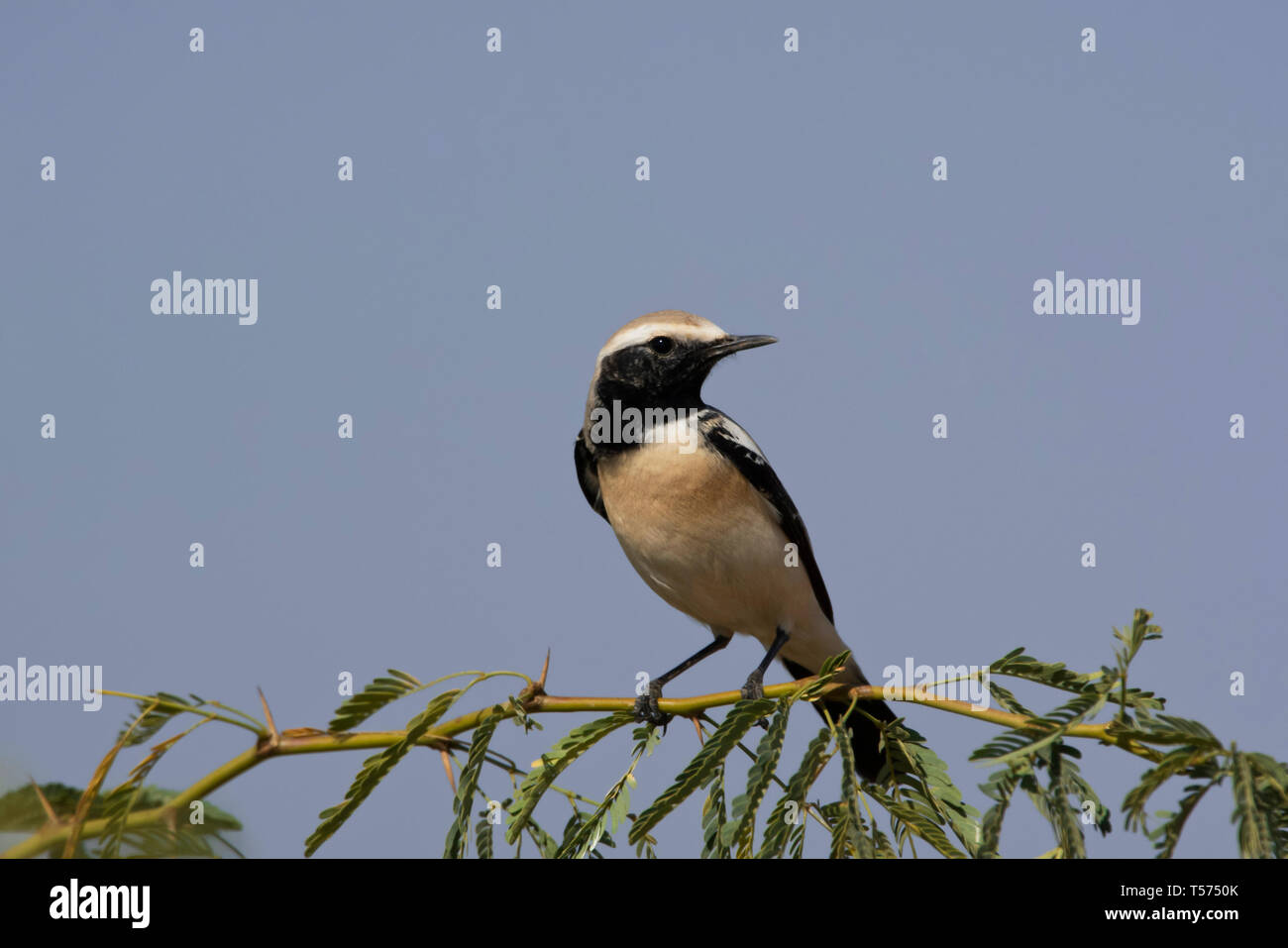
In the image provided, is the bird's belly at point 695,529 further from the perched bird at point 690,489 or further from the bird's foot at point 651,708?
the bird's foot at point 651,708

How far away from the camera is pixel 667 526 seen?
20.7 feet

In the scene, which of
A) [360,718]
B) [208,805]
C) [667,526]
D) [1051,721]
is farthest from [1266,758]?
[667,526]

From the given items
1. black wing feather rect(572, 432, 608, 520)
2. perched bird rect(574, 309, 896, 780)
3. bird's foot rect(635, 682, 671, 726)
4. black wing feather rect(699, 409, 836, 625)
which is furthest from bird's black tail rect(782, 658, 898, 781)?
black wing feather rect(572, 432, 608, 520)

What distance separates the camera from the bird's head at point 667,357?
652 cm

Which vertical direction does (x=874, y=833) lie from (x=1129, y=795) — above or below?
below

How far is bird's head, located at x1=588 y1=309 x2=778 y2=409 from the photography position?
6520mm

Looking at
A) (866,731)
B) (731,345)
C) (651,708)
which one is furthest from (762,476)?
(651,708)

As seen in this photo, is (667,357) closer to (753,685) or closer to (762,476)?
(762,476)

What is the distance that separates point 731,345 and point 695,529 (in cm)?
106

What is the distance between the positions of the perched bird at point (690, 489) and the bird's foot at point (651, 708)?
0.11 feet

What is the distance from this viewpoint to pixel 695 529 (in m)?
6.30

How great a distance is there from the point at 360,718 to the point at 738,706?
1.27 meters

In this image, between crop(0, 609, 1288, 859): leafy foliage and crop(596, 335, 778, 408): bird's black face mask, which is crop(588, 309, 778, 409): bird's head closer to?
crop(596, 335, 778, 408): bird's black face mask

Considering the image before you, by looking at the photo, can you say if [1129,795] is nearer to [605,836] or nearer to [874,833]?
[874,833]
